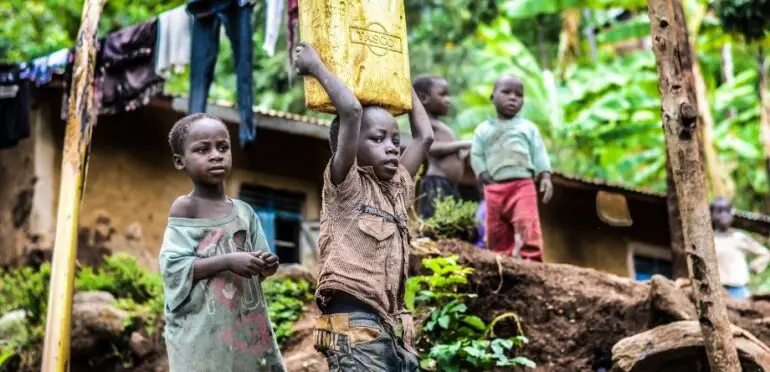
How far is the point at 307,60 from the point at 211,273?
971 millimetres

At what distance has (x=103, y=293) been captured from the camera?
900cm

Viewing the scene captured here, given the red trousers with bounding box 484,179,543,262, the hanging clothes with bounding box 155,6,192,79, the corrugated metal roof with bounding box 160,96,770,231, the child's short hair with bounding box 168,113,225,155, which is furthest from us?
the corrugated metal roof with bounding box 160,96,770,231

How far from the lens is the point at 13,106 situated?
10422mm

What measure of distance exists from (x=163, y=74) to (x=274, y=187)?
2.40 metres

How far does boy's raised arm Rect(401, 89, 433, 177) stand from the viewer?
Answer: 15.7 ft

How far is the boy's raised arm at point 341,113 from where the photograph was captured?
A: 4266 mm

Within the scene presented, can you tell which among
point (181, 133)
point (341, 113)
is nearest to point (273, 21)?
point (181, 133)

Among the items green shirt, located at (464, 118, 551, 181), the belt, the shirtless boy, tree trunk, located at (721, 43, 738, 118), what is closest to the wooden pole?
the shirtless boy

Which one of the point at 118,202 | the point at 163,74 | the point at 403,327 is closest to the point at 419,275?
the point at 403,327

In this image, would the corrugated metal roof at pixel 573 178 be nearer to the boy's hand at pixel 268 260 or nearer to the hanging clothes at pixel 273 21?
the hanging clothes at pixel 273 21

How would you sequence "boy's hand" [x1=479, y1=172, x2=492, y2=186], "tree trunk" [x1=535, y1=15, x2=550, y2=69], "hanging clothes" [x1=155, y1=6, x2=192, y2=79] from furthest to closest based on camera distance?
"tree trunk" [x1=535, y1=15, x2=550, y2=69], "hanging clothes" [x1=155, y1=6, x2=192, y2=79], "boy's hand" [x1=479, y1=172, x2=492, y2=186]

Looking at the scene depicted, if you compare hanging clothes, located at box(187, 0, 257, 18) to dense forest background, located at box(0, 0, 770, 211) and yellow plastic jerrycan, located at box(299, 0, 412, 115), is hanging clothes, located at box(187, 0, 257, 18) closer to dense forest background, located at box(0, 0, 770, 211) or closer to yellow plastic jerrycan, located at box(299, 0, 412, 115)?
yellow plastic jerrycan, located at box(299, 0, 412, 115)

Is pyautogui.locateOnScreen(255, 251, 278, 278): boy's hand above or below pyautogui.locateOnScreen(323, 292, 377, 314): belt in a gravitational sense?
above

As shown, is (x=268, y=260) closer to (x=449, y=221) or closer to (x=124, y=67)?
(x=449, y=221)
